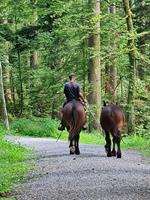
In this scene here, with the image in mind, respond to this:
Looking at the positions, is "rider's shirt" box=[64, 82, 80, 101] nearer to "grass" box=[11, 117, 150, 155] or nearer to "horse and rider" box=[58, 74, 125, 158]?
"horse and rider" box=[58, 74, 125, 158]

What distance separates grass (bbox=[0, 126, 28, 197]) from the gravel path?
26 cm

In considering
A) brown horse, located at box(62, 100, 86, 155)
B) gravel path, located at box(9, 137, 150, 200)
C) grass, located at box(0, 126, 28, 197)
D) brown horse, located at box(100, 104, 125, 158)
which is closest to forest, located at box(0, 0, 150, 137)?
grass, located at box(0, 126, 28, 197)

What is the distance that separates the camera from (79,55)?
29.6 meters

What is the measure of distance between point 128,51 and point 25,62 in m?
19.0

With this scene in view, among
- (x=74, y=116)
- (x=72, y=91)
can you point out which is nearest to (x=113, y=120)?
(x=74, y=116)

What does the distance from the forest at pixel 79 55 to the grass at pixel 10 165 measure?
8.36m

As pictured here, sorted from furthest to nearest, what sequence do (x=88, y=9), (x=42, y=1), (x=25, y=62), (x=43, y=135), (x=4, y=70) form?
(x=25, y=62) → (x=4, y=70) → (x=42, y=1) → (x=88, y=9) → (x=43, y=135)

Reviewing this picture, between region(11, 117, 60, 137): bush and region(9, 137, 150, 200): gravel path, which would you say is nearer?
region(9, 137, 150, 200): gravel path

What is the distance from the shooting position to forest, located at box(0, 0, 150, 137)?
2486cm

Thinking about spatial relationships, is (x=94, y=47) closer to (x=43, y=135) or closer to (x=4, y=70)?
(x=43, y=135)

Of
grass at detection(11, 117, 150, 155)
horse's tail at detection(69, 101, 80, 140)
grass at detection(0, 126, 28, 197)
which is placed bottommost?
grass at detection(11, 117, 150, 155)

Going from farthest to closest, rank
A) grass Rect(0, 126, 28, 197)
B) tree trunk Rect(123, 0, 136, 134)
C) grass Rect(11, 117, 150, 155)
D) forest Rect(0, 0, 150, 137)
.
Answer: forest Rect(0, 0, 150, 137), tree trunk Rect(123, 0, 136, 134), grass Rect(11, 117, 150, 155), grass Rect(0, 126, 28, 197)

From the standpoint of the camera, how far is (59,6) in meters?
27.5

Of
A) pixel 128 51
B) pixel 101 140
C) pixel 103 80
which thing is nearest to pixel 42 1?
pixel 103 80
